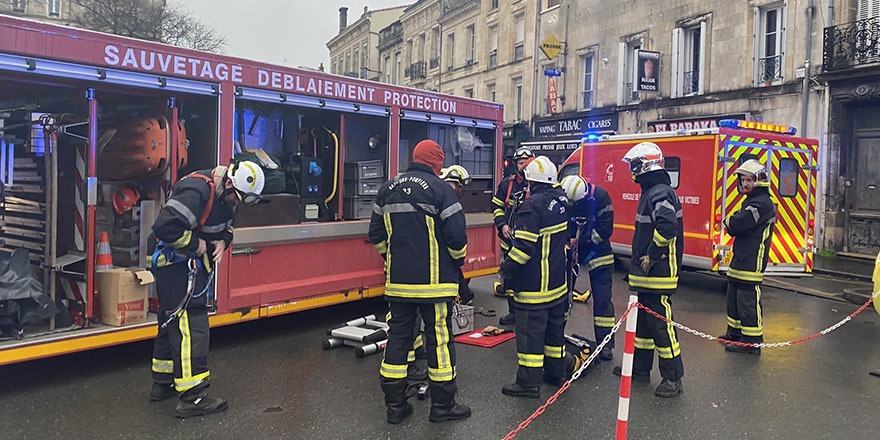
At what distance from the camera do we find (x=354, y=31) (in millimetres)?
45875

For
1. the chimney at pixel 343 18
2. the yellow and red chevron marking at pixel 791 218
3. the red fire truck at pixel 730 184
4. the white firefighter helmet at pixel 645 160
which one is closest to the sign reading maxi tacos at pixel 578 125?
the red fire truck at pixel 730 184

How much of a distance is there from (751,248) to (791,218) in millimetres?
4674

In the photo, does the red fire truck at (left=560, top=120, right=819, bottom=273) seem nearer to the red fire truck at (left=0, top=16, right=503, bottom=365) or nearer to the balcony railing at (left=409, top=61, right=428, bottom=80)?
the red fire truck at (left=0, top=16, right=503, bottom=365)

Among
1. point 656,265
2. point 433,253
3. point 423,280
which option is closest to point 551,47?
point 656,265

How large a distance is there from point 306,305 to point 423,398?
2097mm

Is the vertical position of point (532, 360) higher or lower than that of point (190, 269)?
lower

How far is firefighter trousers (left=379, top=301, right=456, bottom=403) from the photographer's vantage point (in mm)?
4266

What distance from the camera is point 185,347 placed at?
14.3 ft

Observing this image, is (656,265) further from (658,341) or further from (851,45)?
(851,45)

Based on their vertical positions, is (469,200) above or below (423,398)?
above

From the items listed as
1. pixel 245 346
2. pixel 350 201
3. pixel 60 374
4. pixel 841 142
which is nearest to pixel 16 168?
pixel 60 374

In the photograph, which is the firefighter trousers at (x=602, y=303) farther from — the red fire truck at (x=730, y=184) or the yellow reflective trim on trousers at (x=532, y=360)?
the red fire truck at (x=730, y=184)

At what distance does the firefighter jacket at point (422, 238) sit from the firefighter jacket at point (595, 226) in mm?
2029

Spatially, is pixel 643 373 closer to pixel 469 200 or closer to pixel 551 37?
pixel 469 200
